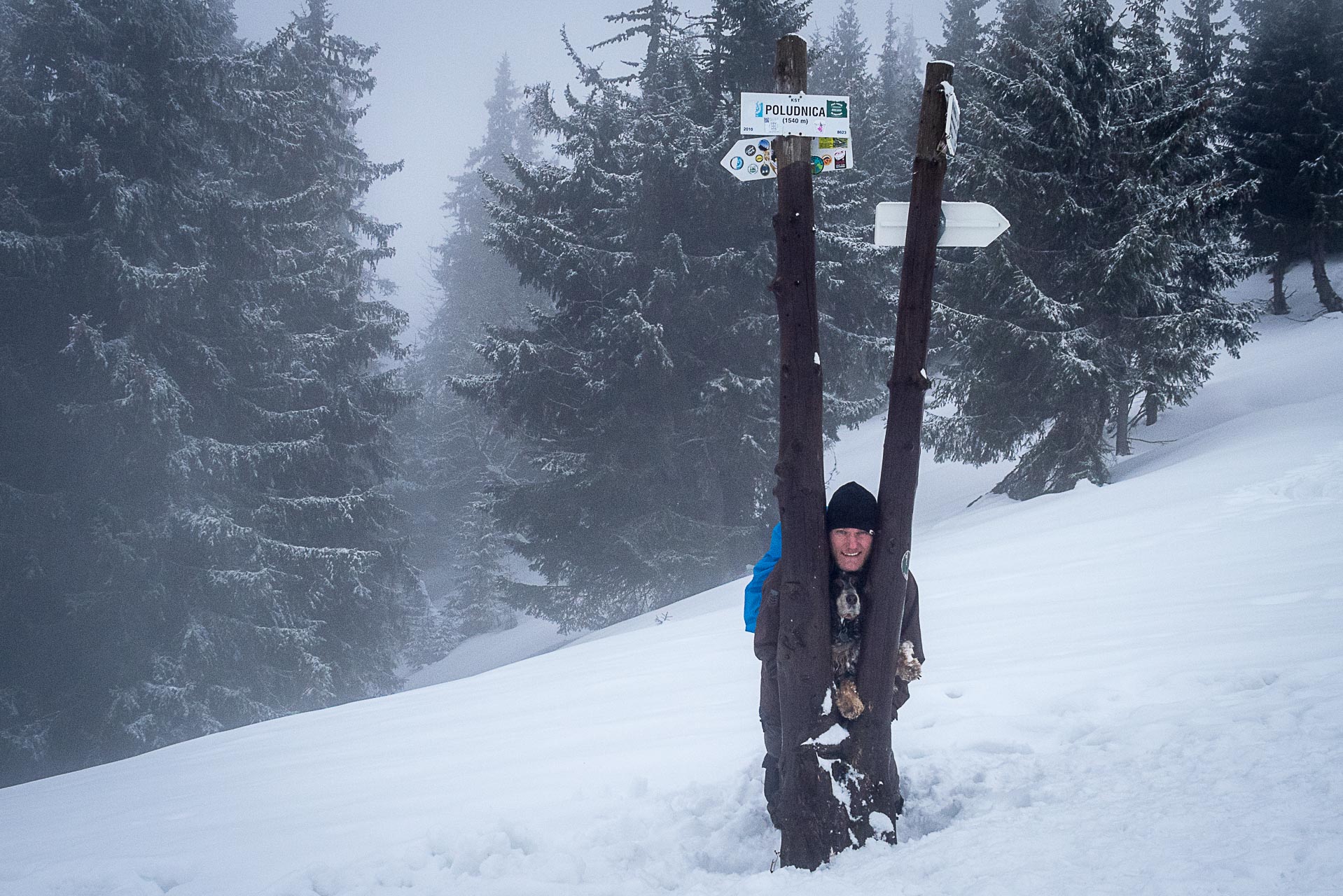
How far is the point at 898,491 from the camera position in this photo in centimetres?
377

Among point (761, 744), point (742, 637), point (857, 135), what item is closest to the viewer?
point (761, 744)

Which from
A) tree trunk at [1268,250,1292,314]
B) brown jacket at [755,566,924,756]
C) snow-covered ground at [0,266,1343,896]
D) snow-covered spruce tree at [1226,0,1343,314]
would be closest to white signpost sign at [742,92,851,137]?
brown jacket at [755,566,924,756]

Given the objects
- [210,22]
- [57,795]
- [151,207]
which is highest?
[210,22]

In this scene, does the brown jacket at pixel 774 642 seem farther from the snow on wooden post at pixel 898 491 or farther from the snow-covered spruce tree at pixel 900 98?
the snow-covered spruce tree at pixel 900 98

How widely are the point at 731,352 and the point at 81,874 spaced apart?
1546cm

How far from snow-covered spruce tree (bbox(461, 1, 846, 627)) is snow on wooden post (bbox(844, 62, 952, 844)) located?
13.0 meters

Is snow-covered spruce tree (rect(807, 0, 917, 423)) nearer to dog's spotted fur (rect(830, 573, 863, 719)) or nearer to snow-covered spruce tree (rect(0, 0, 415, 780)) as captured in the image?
snow-covered spruce tree (rect(0, 0, 415, 780))

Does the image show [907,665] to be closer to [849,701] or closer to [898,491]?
[849,701]

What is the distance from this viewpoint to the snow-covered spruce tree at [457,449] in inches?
1224

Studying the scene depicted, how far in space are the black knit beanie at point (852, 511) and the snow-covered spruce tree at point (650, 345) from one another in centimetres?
1297

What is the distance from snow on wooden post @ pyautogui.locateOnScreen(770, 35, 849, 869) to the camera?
374 centimetres

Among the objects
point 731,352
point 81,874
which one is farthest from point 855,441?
point 81,874

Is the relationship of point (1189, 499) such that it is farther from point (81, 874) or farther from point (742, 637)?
point (81, 874)

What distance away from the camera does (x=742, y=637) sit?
8898mm
